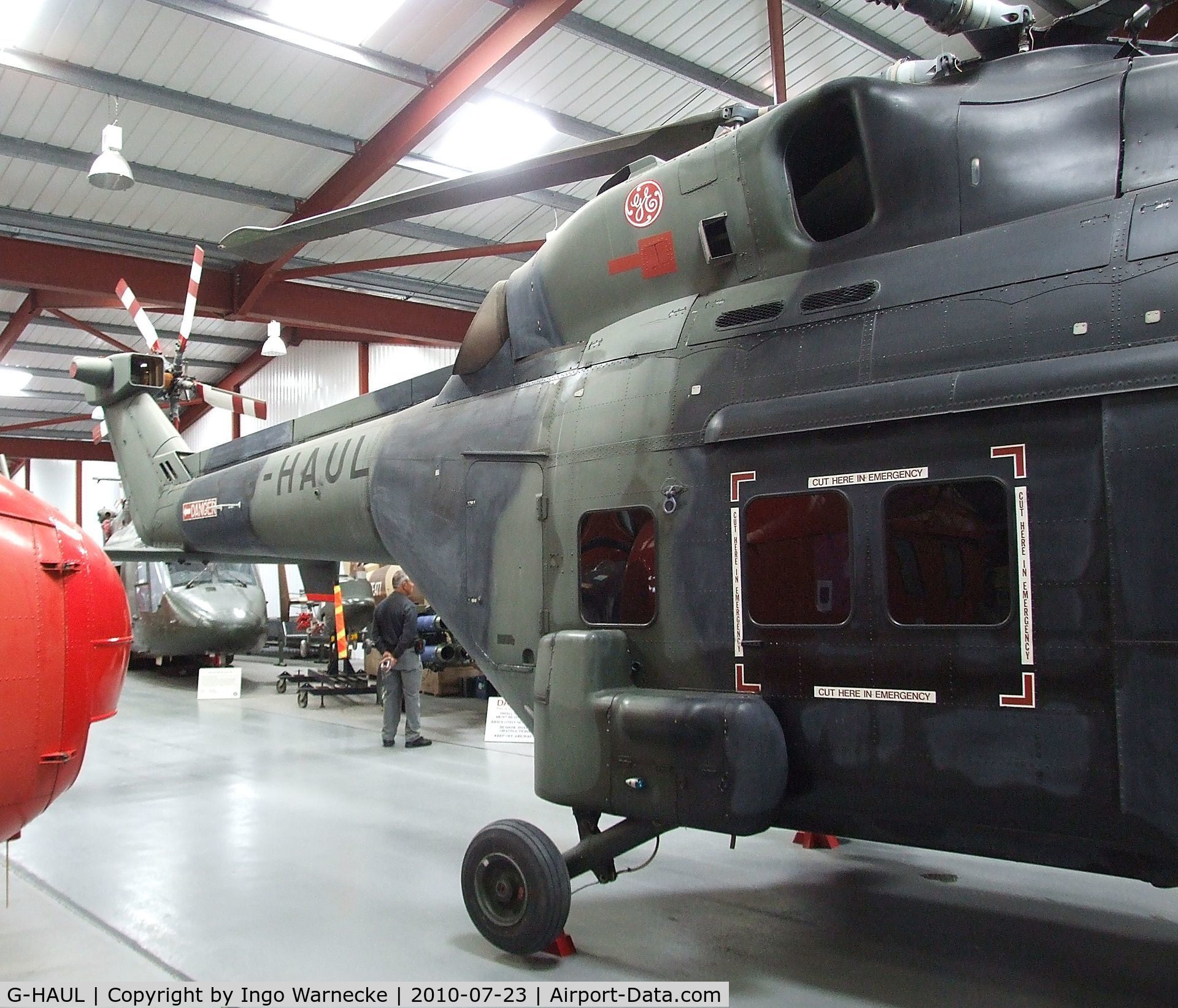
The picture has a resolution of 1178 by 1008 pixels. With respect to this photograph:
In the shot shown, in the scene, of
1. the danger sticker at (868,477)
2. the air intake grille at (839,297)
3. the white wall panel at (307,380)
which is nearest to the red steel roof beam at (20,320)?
the white wall panel at (307,380)

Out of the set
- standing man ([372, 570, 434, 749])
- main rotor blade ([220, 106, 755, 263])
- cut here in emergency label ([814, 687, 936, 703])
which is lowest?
standing man ([372, 570, 434, 749])

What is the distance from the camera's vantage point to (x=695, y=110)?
461 inches

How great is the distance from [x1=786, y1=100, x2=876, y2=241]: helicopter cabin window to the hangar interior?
0.18 meters

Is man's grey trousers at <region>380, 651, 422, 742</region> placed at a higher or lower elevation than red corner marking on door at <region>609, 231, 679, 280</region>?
lower

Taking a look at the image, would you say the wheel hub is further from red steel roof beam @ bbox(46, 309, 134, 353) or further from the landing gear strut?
red steel roof beam @ bbox(46, 309, 134, 353)

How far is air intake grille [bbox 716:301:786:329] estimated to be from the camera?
3.68 metres

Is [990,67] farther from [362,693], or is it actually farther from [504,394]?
[362,693]

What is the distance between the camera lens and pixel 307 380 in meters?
24.4

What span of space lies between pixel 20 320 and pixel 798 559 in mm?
19576

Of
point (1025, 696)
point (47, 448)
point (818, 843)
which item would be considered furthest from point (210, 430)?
point (1025, 696)

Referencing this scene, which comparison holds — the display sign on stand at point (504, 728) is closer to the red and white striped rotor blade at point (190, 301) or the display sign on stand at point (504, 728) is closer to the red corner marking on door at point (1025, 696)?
the red and white striped rotor blade at point (190, 301)

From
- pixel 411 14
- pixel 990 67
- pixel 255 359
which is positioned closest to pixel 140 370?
pixel 411 14

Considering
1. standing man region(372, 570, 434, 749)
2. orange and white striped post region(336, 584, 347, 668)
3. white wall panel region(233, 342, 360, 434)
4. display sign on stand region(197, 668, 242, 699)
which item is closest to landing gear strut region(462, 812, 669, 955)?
orange and white striped post region(336, 584, 347, 668)

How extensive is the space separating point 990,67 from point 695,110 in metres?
8.87
